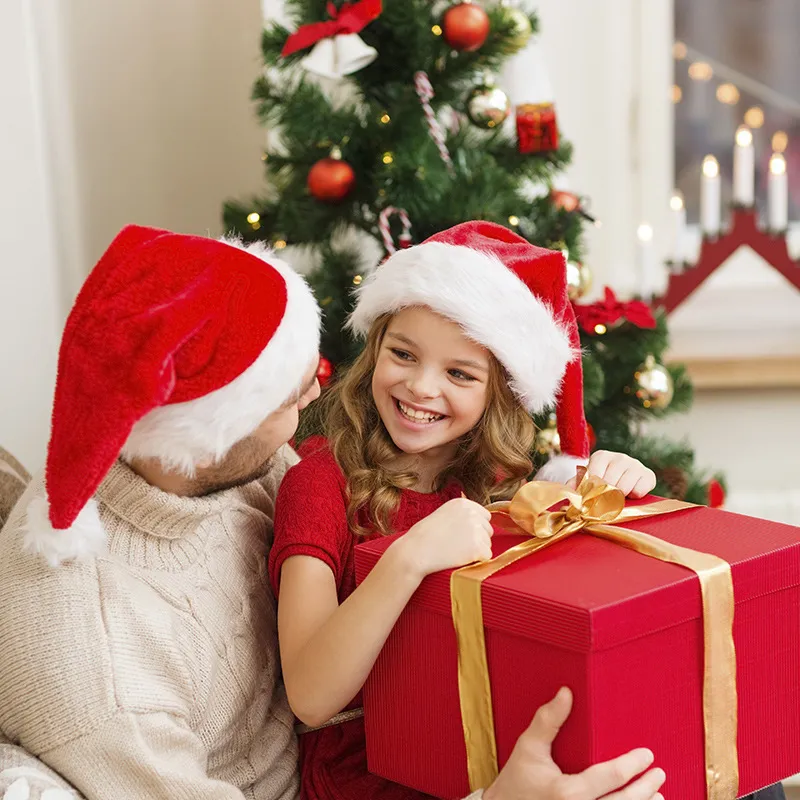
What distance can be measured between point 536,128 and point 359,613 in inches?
43.8

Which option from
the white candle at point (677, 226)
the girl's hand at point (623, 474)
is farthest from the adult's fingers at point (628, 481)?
the white candle at point (677, 226)

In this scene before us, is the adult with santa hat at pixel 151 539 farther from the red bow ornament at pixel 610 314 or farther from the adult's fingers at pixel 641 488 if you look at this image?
the red bow ornament at pixel 610 314

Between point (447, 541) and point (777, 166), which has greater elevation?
point (777, 166)

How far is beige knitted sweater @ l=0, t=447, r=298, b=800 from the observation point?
1023 millimetres

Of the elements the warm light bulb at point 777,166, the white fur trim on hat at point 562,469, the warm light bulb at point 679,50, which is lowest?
the white fur trim on hat at point 562,469

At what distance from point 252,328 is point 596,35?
191cm

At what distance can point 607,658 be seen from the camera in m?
0.92

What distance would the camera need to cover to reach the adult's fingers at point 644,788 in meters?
0.94

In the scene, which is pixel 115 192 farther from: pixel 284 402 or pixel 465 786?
pixel 465 786

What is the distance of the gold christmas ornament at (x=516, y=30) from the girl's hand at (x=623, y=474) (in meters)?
0.84

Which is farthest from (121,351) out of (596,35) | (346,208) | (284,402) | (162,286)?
(596,35)

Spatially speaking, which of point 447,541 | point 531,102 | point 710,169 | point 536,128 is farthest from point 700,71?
point 447,541

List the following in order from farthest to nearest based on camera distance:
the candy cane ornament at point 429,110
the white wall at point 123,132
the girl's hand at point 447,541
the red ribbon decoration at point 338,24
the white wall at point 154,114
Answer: the white wall at point 154,114 → the white wall at point 123,132 → the candy cane ornament at point 429,110 → the red ribbon decoration at point 338,24 → the girl's hand at point 447,541

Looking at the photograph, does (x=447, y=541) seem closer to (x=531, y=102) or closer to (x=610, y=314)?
(x=610, y=314)
